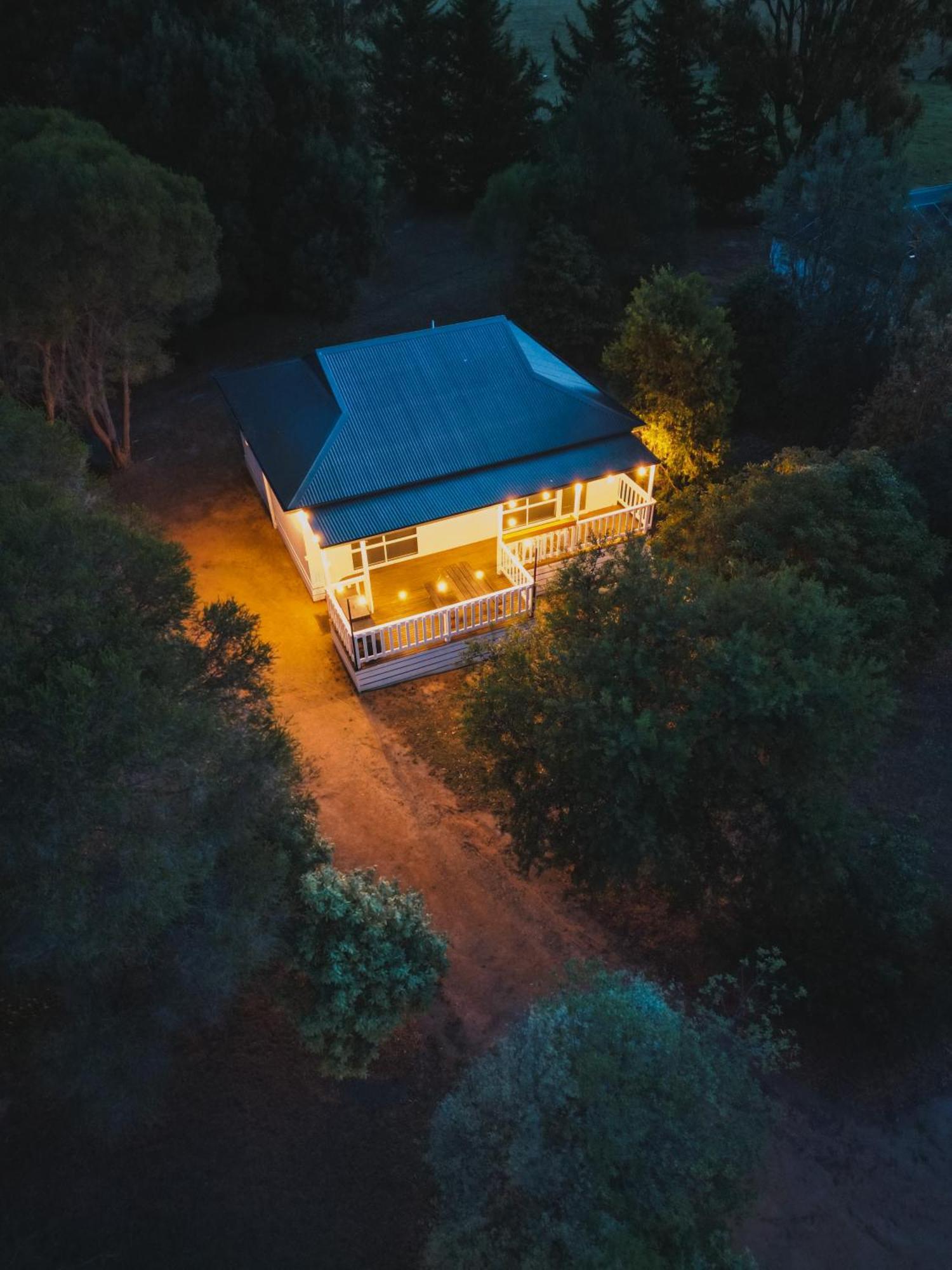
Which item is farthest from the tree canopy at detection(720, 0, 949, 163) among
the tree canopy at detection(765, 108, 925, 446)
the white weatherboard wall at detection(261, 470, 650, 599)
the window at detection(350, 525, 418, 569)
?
the window at detection(350, 525, 418, 569)

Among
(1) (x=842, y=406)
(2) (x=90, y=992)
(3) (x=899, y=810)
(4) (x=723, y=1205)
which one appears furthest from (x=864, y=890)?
(1) (x=842, y=406)

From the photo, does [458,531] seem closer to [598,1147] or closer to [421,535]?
[421,535]

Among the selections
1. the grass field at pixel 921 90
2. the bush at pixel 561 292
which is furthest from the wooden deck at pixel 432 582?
the grass field at pixel 921 90

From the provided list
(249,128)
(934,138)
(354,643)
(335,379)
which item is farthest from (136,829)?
(934,138)

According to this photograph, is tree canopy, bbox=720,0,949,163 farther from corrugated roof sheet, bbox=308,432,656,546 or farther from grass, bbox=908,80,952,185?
corrugated roof sheet, bbox=308,432,656,546

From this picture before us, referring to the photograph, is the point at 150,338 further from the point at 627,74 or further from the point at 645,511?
the point at 627,74

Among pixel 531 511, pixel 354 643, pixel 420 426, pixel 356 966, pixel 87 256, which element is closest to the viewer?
pixel 356 966
